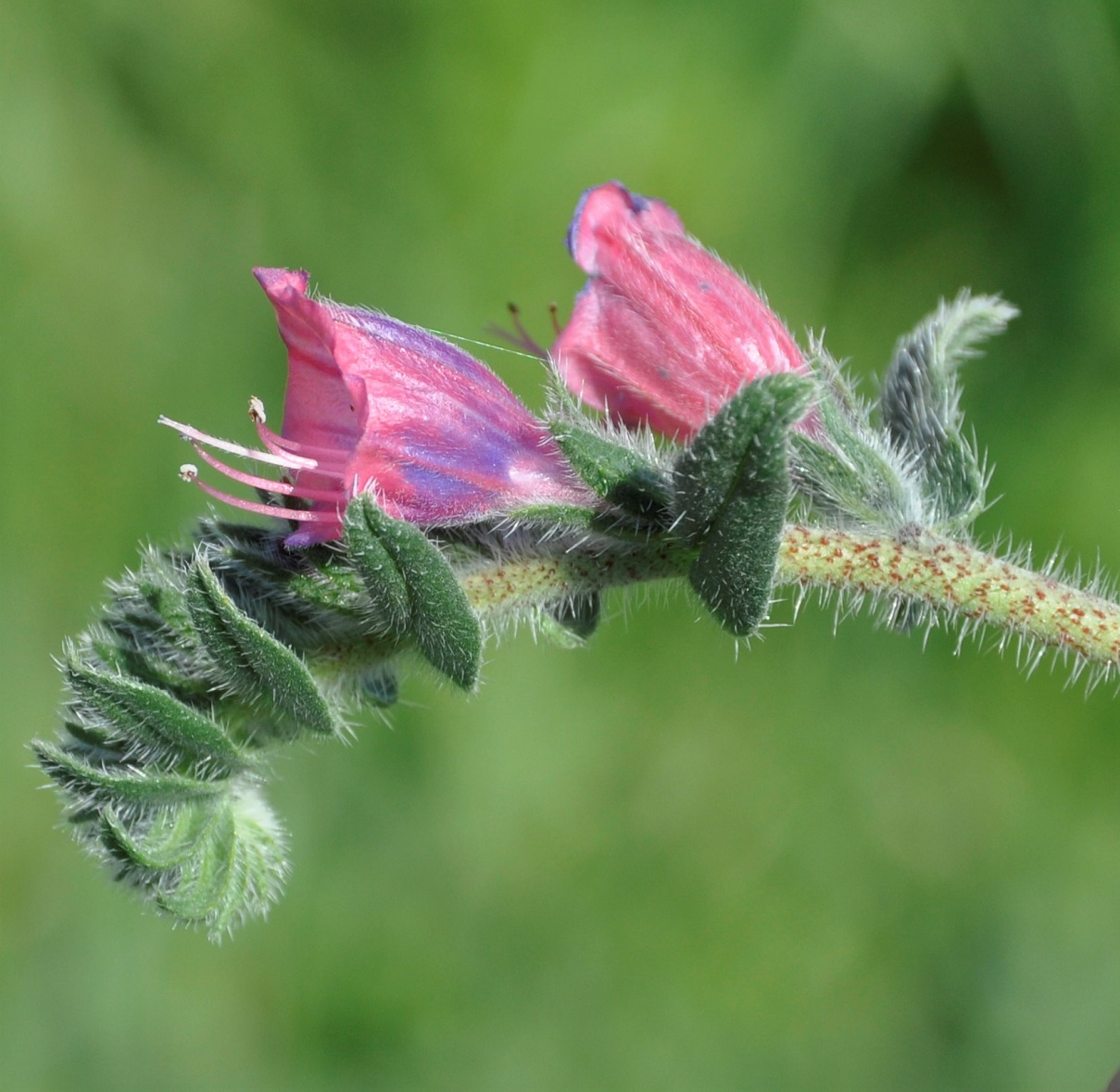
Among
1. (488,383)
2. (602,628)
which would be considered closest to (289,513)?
(488,383)

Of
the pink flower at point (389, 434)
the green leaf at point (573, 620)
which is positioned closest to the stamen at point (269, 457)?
the pink flower at point (389, 434)

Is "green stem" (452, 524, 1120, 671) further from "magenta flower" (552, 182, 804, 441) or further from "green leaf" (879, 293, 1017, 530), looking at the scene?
"magenta flower" (552, 182, 804, 441)

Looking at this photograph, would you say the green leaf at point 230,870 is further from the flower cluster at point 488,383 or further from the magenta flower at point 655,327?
the magenta flower at point 655,327

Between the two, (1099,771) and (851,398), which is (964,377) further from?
(851,398)

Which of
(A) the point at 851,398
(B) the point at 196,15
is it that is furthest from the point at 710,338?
(B) the point at 196,15

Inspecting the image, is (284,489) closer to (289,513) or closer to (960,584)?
(289,513)
